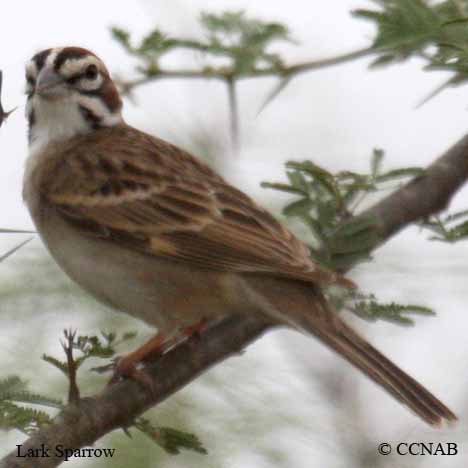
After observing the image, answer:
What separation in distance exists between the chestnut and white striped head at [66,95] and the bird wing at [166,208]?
0.43ft

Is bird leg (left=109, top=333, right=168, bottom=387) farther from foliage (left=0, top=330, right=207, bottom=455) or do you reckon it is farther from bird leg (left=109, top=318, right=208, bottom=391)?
foliage (left=0, top=330, right=207, bottom=455)

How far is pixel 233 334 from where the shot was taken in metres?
4.44

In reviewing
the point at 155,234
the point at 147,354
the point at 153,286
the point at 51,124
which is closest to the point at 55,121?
the point at 51,124

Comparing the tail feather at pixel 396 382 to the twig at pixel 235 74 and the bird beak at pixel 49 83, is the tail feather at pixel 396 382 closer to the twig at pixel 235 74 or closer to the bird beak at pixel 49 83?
the twig at pixel 235 74

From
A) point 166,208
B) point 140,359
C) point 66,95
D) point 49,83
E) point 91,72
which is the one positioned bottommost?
point 140,359

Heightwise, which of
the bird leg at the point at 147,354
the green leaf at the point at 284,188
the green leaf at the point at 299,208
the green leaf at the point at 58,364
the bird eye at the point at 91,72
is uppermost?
the bird eye at the point at 91,72

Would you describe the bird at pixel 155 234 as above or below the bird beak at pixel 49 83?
below

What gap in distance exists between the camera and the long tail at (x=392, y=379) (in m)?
3.96

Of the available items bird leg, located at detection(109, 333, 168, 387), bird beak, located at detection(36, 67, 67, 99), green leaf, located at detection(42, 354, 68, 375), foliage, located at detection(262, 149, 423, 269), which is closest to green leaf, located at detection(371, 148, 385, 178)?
foliage, located at detection(262, 149, 423, 269)

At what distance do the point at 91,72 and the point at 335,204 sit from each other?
2090mm

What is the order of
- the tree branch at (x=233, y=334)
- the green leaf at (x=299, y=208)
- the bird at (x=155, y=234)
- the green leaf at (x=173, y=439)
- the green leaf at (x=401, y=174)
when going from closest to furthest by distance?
the green leaf at (x=173, y=439) < the tree branch at (x=233, y=334) < the green leaf at (x=299, y=208) < the green leaf at (x=401, y=174) < the bird at (x=155, y=234)

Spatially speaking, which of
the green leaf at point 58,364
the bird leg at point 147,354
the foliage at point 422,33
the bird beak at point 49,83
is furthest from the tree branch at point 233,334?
the bird beak at point 49,83

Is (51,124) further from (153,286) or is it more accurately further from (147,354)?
(147,354)

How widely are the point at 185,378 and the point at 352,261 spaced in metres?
0.87
